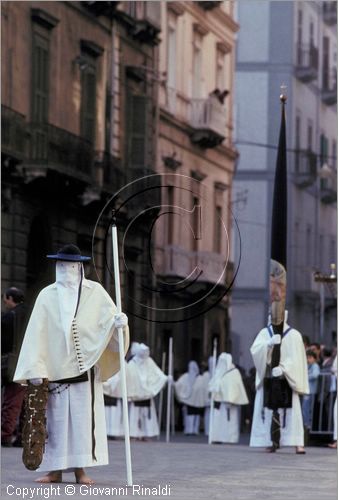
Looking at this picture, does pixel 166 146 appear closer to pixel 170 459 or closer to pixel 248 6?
pixel 248 6

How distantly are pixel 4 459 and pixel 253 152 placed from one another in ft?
139

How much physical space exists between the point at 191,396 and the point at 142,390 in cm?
941

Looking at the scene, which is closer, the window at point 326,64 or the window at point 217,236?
the window at point 217,236

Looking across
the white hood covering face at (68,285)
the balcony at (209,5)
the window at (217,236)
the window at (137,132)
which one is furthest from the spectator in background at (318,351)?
the balcony at (209,5)

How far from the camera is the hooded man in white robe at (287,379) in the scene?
23.1 meters

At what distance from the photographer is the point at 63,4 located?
36.3 meters

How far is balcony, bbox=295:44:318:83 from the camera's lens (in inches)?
2375

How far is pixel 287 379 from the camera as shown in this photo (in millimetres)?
23219

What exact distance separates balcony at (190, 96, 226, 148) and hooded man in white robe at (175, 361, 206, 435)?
29.7 ft

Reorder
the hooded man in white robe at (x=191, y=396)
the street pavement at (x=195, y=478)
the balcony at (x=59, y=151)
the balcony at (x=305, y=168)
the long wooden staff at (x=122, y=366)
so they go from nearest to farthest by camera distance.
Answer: the street pavement at (x=195, y=478) < the long wooden staff at (x=122, y=366) < the balcony at (x=59, y=151) < the hooded man in white robe at (x=191, y=396) < the balcony at (x=305, y=168)

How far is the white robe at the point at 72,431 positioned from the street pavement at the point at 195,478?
0.20 metres

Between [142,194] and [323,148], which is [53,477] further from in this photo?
[323,148]

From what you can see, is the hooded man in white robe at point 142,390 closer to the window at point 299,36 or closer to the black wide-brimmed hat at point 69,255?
the black wide-brimmed hat at point 69,255

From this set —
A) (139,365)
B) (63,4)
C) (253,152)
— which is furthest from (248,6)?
(139,365)
